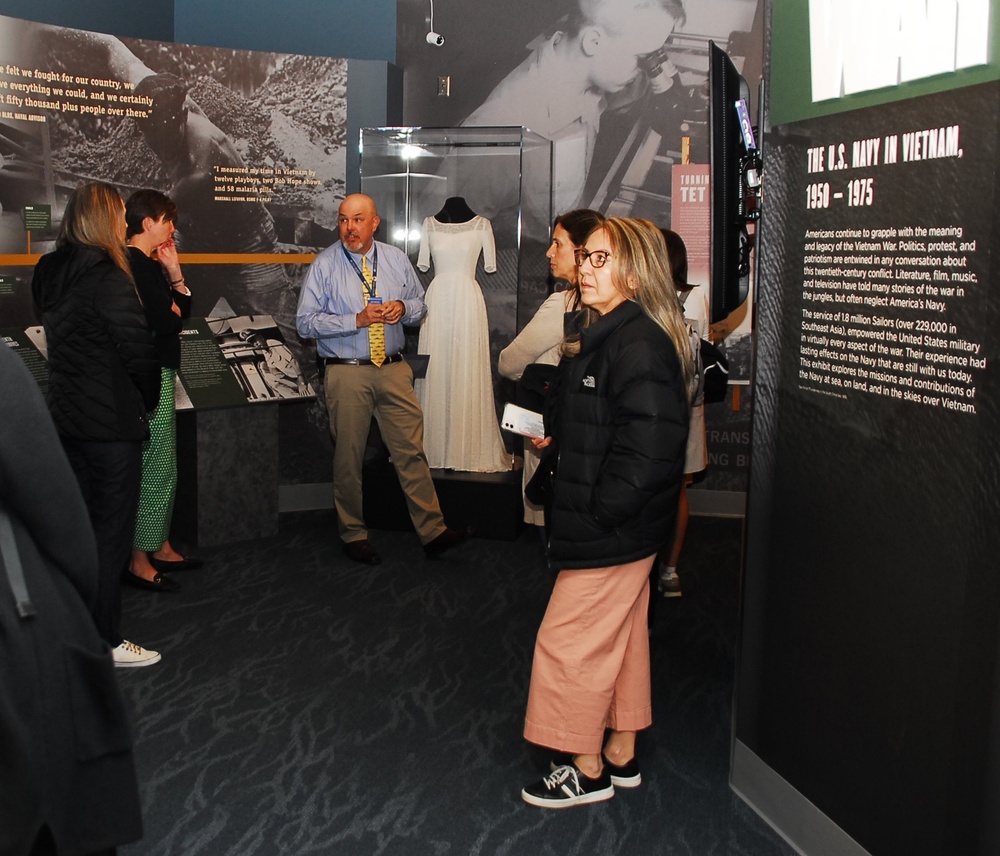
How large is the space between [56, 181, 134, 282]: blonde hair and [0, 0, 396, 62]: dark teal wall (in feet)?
11.8

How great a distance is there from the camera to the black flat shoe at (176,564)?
5488 mm

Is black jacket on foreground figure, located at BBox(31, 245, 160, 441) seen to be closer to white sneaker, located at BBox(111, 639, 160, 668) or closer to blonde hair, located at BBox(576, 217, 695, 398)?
white sneaker, located at BBox(111, 639, 160, 668)

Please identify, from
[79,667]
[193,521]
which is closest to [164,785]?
[79,667]

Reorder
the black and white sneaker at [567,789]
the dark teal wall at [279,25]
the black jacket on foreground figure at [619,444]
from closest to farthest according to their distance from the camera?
the black jacket on foreground figure at [619,444] → the black and white sneaker at [567,789] → the dark teal wall at [279,25]

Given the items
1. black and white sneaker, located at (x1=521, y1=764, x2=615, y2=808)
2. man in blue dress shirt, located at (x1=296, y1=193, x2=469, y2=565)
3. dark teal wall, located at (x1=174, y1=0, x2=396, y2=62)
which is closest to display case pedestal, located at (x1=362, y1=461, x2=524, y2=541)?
man in blue dress shirt, located at (x1=296, y1=193, x2=469, y2=565)

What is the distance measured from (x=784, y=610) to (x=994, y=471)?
0.87 metres

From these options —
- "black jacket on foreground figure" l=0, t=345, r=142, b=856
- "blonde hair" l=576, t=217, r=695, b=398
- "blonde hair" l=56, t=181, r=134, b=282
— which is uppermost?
"blonde hair" l=56, t=181, r=134, b=282

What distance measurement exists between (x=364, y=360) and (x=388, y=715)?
2.29 m

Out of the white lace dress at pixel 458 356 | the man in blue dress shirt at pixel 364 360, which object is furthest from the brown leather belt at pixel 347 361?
the white lace dress at pixel 458 356

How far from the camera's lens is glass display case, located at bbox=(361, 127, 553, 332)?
646 centimetres

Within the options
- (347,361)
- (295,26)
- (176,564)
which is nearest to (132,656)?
(176,564)

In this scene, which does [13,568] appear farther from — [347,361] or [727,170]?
[347,361]

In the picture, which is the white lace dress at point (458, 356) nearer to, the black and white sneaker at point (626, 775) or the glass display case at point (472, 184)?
the glass display case at point (472, 184)

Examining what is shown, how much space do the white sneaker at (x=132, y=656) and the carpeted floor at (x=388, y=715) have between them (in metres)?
0.08
